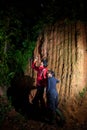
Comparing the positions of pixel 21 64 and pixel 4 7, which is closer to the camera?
pixel 21 64

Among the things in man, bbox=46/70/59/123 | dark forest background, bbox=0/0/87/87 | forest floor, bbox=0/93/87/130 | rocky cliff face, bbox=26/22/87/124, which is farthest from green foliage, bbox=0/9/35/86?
man, bbox=46/70/59/123

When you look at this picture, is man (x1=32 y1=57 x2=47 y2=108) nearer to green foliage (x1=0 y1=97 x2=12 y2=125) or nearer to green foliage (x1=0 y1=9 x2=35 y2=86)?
green foliage (x1=0 y1=97 x2=12 y2=125)

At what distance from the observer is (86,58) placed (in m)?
10.9

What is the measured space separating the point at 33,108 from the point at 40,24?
3.78m

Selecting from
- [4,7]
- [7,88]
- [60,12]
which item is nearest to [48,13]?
Answer: [60,12]

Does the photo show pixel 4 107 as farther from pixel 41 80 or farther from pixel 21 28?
pixel 21 28

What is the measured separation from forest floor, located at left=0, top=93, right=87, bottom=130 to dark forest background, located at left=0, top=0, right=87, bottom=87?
4.81 ft

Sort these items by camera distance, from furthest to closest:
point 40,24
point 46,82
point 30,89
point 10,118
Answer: point 40,24 → point 30,89 → point 46,82 → point 10,118

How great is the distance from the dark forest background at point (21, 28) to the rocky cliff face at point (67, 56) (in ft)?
1.17

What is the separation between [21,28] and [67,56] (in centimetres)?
286

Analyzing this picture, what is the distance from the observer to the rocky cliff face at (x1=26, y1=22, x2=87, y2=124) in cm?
1046

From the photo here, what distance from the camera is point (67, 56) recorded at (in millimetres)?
10992

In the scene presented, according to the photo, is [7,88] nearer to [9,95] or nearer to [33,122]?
[9,95]

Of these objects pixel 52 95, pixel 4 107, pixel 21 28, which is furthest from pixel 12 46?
pixel 52 95
